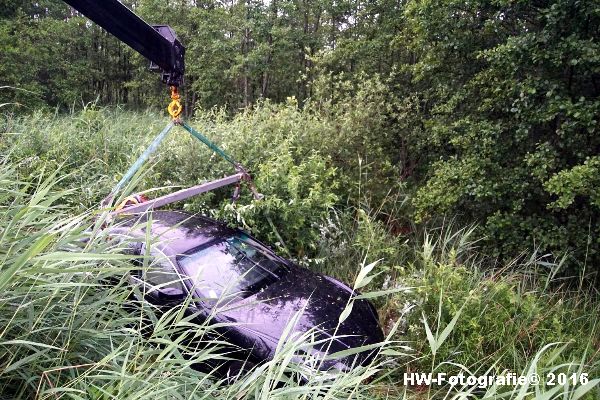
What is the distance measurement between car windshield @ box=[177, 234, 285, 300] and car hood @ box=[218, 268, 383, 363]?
120 mm

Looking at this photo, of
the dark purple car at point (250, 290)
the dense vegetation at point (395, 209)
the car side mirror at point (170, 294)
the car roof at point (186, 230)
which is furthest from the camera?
the car roof at point (186, 230)

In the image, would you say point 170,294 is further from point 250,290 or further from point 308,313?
point 308,313

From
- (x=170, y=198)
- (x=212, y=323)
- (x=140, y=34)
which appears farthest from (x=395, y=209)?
(x=140, y=34)

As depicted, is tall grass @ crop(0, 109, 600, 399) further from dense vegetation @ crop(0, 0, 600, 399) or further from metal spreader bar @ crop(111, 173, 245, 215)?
metal spreader bar @ crop(111, 173, 245, 215)

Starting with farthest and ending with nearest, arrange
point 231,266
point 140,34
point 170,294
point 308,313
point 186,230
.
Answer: point 186,230 → point 231,266 → point 308,313 → point 170,294 → point 140,34

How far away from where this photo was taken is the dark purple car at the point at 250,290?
2973 mm

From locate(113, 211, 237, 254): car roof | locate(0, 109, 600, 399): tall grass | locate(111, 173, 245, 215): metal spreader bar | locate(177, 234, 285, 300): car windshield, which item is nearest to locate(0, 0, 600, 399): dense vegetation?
locate(0, 109, 600, 399): tall grass

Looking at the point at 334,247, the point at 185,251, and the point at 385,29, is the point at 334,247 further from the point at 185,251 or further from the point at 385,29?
the point at 385,29

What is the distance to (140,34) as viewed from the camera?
2.99m

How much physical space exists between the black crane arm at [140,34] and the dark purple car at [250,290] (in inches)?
48.1

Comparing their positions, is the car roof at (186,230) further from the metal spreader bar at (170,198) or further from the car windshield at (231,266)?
the metal spreader bar at (170,198)

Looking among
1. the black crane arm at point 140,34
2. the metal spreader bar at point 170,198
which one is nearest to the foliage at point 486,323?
the metal spreader bar at point 170,198

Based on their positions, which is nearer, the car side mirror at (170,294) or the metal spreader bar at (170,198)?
the metal spreader bar at (170,198)

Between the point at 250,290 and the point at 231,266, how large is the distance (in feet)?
0.91
